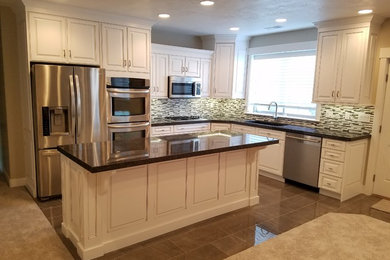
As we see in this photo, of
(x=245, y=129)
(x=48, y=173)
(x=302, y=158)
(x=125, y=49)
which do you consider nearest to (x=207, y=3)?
(x=125, y=49)

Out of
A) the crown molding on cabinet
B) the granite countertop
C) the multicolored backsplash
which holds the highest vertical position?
the crown molding on cabinet

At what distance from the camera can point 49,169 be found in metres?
3.97

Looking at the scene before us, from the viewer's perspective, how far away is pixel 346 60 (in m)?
4.39

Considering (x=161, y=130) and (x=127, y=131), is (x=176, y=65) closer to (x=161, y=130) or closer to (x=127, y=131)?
(x=161, y=130)

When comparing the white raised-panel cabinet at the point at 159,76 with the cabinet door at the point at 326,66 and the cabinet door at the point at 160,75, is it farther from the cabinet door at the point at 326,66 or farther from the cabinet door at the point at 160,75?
the cabinet door at the point at 326,66

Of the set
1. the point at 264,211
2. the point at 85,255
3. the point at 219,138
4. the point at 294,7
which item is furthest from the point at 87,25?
the point at 264,211

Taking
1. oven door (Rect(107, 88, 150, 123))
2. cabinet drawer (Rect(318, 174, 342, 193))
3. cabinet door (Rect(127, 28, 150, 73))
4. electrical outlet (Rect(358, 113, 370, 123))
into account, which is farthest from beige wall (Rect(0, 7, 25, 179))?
electrical outlet (Rect(358, 113, 370, 123))

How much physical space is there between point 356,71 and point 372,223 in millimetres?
2146

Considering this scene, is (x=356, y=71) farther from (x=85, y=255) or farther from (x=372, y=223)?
(x=85, y=255)

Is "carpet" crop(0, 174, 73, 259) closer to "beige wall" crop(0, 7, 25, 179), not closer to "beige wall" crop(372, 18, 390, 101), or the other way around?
"beige wall" crop(0, 7, 25, 179)

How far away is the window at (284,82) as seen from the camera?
5.34 meters

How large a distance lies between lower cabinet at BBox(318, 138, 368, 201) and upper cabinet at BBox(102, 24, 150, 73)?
316cm

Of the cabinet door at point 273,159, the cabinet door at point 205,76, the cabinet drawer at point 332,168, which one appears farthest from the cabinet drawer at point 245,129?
the cabinet drawer at point 332,168

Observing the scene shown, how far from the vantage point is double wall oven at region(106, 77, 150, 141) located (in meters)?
4.40
